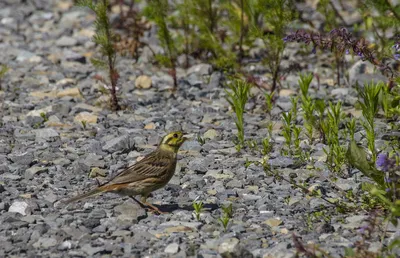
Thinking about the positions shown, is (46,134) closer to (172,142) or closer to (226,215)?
(172,142)

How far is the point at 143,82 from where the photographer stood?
38.0 feet

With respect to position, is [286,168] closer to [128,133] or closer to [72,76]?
[128,133]

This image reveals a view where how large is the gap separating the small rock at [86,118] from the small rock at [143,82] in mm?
1381

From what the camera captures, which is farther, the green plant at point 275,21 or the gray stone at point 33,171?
the green plant at point 275,21

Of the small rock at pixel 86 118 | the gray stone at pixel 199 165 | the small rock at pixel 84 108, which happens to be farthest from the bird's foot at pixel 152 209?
the small rock at pixel 84 108

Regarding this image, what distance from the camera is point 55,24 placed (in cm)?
1493

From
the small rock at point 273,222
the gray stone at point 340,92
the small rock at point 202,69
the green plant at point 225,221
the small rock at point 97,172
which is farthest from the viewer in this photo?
the small rock at point 202,69

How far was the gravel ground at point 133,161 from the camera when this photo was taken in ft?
21.6

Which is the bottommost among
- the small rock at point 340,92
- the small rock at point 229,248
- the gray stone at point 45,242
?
the small rock at point 340,92

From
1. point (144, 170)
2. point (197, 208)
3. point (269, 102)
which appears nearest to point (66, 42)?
point (269, 102)

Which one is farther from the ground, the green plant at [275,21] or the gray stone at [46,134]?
the green plant at [275,21]

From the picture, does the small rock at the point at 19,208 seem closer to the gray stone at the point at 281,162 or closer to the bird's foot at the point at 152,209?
Result: the bird's foot at the point at 152,209

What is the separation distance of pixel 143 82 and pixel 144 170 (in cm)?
429

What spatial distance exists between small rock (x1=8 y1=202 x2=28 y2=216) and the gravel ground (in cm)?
1
